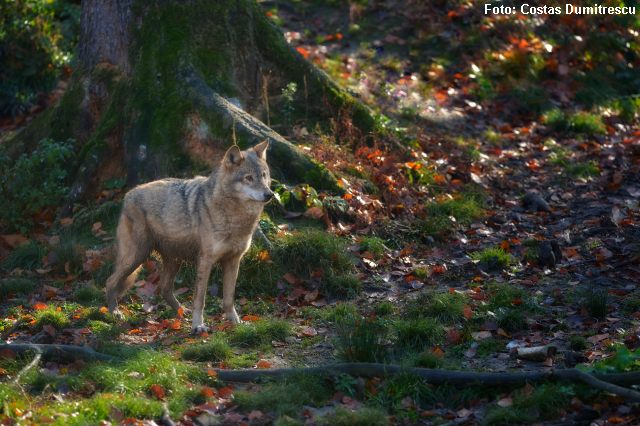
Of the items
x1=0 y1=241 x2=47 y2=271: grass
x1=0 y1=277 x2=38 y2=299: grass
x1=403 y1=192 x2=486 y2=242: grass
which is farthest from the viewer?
x1=403 y1=192 x2=486 y2=242: grass

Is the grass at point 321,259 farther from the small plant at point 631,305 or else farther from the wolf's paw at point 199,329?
Answer: the small plant at point 631,305

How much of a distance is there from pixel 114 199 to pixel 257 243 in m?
2.75

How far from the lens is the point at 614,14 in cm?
1647

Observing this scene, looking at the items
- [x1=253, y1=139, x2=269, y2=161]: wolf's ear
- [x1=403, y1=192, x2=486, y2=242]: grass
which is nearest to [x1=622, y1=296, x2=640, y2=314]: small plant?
[x1=403, y1=192, x2=486, y2=242]: grass

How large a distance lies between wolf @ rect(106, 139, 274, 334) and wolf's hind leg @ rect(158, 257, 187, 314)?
12 millimetres

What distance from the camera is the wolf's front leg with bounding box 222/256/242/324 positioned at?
670 centimetres

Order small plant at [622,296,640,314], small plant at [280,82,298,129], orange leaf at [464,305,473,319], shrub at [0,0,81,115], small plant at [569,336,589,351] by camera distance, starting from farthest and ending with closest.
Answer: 1. shrub at [0,0,81,115]
2. small plant at [280,82,298,129]
3. orange leaf at [464,305,473,319]
4. small plant at [622,296,640,314]
5. small plant at [569,336,589,351]

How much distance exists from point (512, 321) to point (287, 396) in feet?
8.98

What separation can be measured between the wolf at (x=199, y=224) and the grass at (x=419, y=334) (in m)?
2.00

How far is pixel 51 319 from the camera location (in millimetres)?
6137

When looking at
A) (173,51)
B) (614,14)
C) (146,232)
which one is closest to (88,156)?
(173,51)

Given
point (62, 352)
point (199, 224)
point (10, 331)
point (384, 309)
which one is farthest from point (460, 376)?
point (10, 331)

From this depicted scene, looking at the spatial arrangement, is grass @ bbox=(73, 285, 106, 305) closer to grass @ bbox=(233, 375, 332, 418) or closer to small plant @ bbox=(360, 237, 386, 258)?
grass @ bbox=(233, 375, 332, 418)

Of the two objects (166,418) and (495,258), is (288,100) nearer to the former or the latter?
(495,258)
